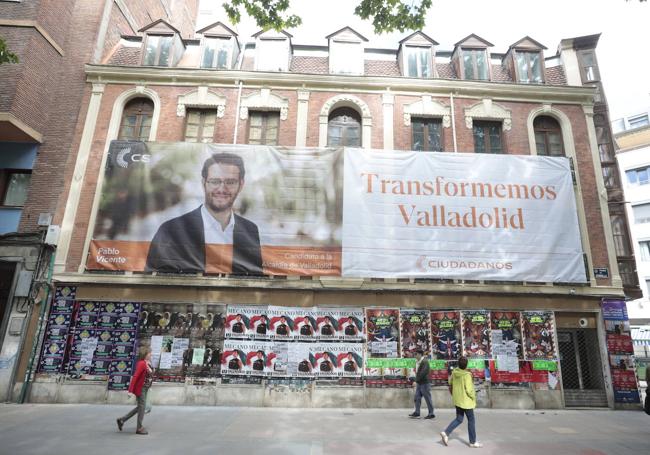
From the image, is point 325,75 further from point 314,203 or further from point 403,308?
point 403,308

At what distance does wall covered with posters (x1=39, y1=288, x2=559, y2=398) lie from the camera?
34.8 ft

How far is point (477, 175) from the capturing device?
12.0 metres

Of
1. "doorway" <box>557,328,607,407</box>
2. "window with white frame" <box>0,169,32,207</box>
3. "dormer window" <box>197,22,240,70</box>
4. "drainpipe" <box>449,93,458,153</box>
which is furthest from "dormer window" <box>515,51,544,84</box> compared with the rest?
"window with white frame" <box>0,169,32,207</box>

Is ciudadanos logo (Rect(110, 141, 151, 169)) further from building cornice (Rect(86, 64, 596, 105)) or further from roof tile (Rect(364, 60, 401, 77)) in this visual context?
roof tile (Rect(364, 60, 401, 77))

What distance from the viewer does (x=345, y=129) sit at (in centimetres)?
Answer: 1322

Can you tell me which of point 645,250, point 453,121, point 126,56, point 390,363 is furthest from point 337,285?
point 645,250

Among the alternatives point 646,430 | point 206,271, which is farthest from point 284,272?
point 646,430

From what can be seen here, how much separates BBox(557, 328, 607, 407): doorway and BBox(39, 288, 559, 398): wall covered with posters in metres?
0.82

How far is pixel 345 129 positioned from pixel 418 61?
4.30 m

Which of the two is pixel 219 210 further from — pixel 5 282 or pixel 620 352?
pixel 620 352

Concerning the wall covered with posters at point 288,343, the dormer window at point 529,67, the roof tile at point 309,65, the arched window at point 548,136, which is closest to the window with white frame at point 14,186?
the wall covered with posters at point 288,343

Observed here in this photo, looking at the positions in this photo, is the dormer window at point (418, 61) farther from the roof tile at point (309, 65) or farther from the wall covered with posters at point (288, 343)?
the wall covered with posters at point (288, 343)

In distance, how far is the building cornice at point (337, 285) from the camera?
36.0ft

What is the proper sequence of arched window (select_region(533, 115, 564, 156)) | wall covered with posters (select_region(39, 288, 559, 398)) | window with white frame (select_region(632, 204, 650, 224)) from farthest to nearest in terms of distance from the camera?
1. window with white frame (select_region(632, 204, 650, 224))
2. arched window (select_region(533, 115, 564, 156))
3. wall covered with posters (select_region(39, 288, 559, 398))
